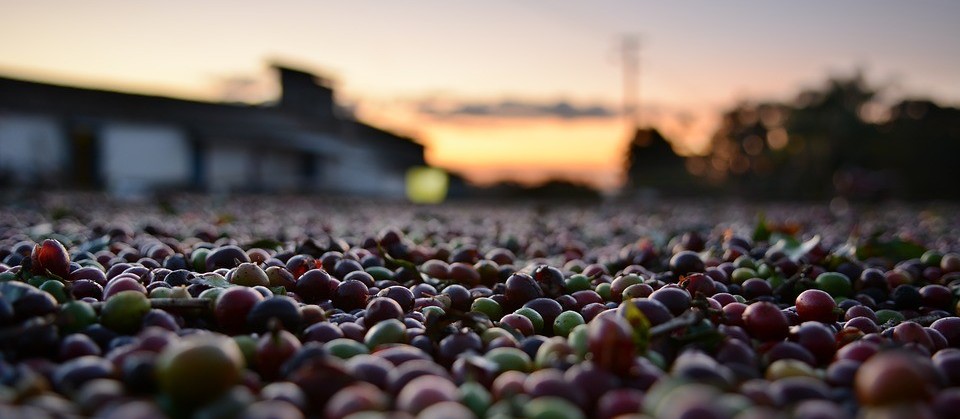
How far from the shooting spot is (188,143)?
94.1ft

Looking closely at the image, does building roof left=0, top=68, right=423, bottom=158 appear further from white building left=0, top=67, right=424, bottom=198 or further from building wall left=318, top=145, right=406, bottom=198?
building wall left=318, top=145, right=406, bottom=198

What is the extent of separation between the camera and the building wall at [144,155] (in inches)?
1013

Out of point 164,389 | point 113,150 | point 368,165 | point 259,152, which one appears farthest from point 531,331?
point 368,165

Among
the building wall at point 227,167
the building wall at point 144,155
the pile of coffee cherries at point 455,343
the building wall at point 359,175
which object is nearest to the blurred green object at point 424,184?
the building wall at point 359,175

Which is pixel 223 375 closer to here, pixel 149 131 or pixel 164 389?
pixel 164 389

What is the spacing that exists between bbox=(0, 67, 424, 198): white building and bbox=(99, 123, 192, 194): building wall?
4 cm

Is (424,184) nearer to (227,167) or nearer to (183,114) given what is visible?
(227,167)

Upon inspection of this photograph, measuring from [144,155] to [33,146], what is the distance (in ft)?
12.6

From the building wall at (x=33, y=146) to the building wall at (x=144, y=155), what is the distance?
147 centimetres

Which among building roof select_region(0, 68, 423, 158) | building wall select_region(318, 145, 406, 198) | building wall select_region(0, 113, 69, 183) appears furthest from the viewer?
building wall select_region(318, 145, 406, 198)

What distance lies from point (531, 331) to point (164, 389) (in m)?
1.43

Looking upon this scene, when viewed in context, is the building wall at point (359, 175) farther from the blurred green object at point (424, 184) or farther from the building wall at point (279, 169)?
the building wall at point (279, 169)

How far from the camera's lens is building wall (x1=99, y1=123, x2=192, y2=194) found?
25.7m

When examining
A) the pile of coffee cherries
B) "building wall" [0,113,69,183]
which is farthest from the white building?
the pile of coffee cherries
